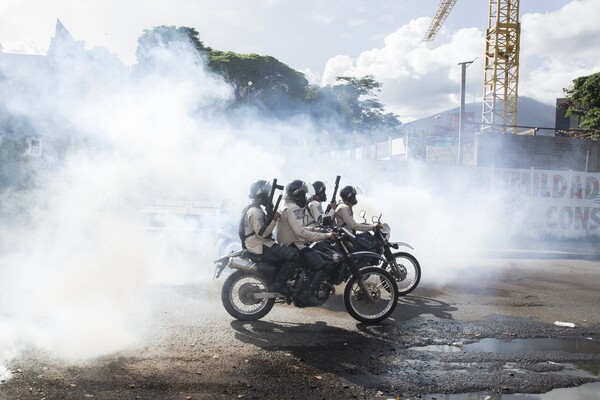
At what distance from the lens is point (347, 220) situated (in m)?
8.12

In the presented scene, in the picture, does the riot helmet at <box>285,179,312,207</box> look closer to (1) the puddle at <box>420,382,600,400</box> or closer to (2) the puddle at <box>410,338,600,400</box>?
(2) the puddle at <box>410,338,600,400</box>

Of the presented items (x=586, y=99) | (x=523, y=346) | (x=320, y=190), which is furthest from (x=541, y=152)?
(x=523, y=346)

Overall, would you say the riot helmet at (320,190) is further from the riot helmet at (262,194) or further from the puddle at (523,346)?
the puddle at (523,346)

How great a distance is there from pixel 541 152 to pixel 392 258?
58.8 feet

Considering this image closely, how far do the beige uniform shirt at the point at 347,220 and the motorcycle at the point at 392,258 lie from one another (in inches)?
6.1

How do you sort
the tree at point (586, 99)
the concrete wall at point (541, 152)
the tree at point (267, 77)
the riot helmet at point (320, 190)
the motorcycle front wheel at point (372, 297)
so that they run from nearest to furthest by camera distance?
1. the motorcycle front wheel at point (372, 297)
2. the riot helmet at point (320, 190)
3. the concrete wall at point (541, 152)
4. the tree at point (586, 99)
5. the tree at point (267, 77)

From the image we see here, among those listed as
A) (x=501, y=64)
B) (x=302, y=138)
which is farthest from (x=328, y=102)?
(x=302, y=138)

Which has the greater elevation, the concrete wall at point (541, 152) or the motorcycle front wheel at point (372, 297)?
the concrete wall at point (541, 152)

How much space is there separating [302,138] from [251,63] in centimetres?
2237

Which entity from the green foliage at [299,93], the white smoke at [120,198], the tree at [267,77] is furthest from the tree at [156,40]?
the tree at [267,77]

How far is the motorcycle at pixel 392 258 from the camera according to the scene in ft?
26.4

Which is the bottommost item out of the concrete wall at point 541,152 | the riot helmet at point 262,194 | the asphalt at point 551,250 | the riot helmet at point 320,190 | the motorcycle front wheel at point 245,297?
the motorcycle front wheel at point 245,297

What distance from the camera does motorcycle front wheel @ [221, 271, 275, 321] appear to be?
6375 millimetres

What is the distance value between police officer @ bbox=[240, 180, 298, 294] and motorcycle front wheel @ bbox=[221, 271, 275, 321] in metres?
0.22
